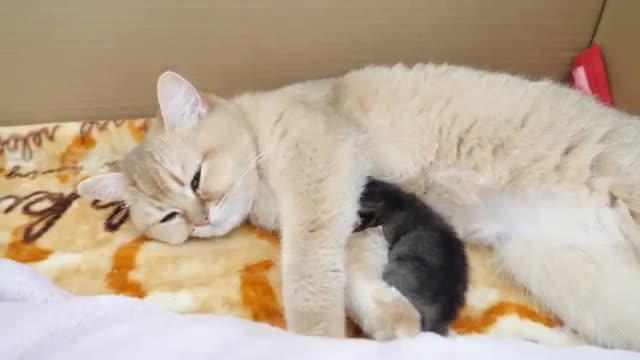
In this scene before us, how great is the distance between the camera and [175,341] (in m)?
0.94

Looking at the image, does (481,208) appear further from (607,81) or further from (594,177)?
(607,81)

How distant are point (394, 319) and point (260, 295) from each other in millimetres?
274

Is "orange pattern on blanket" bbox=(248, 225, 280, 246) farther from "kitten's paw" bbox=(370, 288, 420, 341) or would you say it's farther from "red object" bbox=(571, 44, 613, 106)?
"red object" bbox=(571, 44, 613, 106)

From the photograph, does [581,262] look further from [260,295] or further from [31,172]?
[31,172]

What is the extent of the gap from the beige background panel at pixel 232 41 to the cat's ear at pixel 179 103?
27 centimetres

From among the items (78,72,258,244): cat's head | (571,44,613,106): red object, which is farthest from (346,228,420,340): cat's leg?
(571,44,613,106): red object

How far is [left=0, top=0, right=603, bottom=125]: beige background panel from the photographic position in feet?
5.04

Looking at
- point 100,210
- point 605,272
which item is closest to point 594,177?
point 605,272

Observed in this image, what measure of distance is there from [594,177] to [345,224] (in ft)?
1.58

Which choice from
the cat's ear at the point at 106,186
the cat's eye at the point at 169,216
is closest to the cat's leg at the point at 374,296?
the cat's eye at the point at 169,216

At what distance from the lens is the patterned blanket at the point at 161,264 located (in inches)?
48.4

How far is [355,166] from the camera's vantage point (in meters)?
1.29

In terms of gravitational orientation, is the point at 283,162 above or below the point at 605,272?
above

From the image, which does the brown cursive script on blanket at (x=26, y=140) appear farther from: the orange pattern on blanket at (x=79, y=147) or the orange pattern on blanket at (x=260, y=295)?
the orange pattern on blanket at (x=260, y=295)
